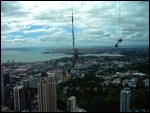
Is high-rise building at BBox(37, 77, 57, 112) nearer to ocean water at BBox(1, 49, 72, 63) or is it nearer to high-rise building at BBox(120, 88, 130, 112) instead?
high-rise building at BBox(120, 88, 130, 112)

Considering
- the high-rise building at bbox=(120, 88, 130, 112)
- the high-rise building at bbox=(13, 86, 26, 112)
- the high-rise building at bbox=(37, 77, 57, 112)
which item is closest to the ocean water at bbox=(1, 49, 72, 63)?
the high-rise building at bbox=(13, 86, 26, 112)

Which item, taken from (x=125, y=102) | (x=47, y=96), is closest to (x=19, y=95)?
(x=47, y=96)

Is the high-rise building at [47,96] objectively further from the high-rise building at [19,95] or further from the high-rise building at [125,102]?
the high-rise building at [125,102]

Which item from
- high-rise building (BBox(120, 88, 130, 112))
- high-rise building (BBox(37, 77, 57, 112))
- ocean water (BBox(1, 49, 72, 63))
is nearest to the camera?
high-rise building (BBox(37, 77, 57, 112))

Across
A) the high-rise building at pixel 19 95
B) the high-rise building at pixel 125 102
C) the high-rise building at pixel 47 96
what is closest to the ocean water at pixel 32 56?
the high-rise building at pixel 19 95

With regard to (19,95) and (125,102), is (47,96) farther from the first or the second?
(125,102)

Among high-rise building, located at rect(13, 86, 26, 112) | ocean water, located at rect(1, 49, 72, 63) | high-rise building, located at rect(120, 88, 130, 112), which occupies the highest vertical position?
ocean water, located at rect(1, 49, 72, 63)

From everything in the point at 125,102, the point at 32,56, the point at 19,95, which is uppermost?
the point at 32,56

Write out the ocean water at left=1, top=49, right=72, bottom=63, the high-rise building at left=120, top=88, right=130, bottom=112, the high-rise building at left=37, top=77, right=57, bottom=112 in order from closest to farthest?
1. the high-rise building at left=37, top=77, right=57, bottom=112
2. the high-rise building at left=120, top=88, right=130, bottom=112
3. the ocean water at left=1, top=49, right=72, bottom=63

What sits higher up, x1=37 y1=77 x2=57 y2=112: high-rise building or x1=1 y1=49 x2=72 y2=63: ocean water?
x1=1 y1=49 x2=72 y2=63: ocean water
